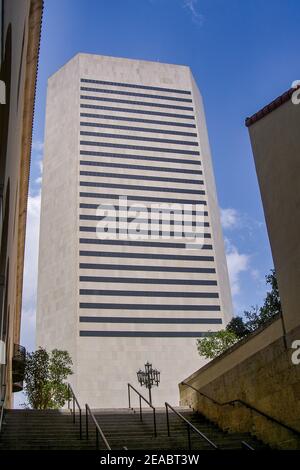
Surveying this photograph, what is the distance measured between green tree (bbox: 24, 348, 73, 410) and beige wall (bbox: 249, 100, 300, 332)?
2132 cm

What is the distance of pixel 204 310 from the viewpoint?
74750 millimetres

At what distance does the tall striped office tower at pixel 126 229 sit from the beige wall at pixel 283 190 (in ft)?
198

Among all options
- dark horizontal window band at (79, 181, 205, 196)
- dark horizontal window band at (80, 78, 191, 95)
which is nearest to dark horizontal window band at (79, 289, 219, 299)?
dark horizontal window band at (79, 181, 205, 196)

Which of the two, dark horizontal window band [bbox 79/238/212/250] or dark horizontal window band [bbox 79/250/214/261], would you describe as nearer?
dark horizontal window band [bbox 79/250/214/261]

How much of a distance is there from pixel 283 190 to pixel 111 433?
6.05 meters

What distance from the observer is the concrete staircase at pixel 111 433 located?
865 cm

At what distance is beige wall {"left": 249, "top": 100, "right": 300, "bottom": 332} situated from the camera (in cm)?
918

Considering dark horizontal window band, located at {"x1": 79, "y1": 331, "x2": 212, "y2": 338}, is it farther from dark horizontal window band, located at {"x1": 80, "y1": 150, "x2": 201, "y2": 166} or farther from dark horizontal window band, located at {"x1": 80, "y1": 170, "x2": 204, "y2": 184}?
dark horizontal window band, located at {"x1": 80, "y1": 150, "x2": 201, "y2": 166}

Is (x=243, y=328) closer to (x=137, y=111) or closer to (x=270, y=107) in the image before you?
(x=270, y=107)

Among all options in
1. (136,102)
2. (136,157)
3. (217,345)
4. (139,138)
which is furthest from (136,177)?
(217,345)

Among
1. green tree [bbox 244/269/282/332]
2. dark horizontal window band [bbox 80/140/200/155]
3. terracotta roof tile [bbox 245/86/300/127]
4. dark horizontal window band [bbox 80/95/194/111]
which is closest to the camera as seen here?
terracotta roof tile [bbox 245/86/300/127]

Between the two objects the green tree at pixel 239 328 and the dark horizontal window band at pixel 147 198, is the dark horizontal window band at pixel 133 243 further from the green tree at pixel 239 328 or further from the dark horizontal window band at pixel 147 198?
the green tree at pixel 239 328

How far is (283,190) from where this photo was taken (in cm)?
992

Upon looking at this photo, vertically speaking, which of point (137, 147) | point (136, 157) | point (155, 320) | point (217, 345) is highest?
point (137, 147)
